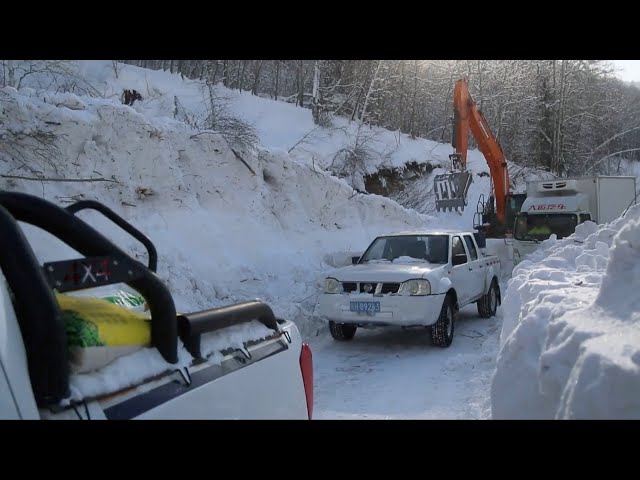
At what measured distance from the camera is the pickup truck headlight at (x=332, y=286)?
789 centimetres

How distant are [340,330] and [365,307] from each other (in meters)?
0.88

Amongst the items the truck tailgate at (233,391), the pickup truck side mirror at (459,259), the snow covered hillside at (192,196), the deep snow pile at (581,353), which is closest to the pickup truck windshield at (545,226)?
the snow covered hillside at (192,196)

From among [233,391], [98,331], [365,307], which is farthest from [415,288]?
[98,331]

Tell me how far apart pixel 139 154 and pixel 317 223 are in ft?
18.0

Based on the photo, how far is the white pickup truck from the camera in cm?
746

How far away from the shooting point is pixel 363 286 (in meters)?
7.79

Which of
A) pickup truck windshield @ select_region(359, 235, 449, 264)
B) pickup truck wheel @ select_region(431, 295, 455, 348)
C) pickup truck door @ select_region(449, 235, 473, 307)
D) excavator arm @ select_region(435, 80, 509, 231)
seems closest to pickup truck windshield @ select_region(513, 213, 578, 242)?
excavator arm @ select_region(435, 80, 509, 231)

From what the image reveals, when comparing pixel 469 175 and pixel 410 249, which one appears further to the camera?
pixel 469 175

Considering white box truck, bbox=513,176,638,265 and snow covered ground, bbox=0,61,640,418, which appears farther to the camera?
white box truck, bbox=513,176,638,265

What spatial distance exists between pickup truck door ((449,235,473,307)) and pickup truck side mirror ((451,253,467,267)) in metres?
0.03

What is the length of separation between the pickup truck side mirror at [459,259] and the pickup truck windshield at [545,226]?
6339 mm

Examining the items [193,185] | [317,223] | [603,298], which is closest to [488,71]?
[317,223]

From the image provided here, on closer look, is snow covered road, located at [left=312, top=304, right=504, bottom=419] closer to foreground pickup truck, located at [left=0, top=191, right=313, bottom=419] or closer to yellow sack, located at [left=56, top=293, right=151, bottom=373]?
foreground pickup truck, located at [left=0, top=191, right=313, bottom=419]

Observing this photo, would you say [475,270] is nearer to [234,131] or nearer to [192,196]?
[192,196]
